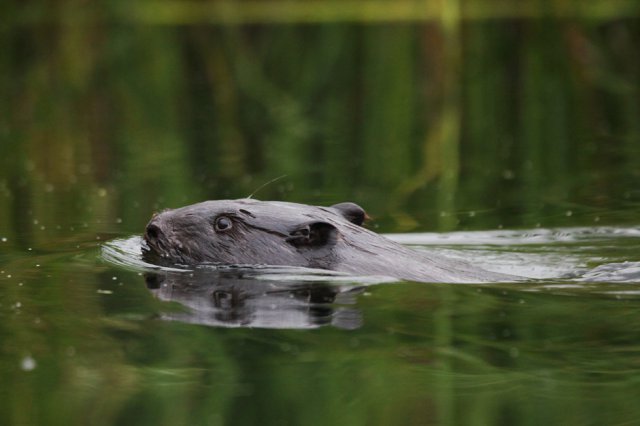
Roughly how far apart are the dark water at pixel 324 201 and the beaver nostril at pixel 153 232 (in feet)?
0.70

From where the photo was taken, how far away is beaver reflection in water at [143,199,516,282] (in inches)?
314

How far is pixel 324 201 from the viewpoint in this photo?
11219 mm

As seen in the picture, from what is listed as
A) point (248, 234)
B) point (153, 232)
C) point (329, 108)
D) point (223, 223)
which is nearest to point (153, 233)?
point (153, 232)

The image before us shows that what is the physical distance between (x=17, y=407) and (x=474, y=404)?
76.0 inches

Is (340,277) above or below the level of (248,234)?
below

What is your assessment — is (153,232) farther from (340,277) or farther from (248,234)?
(340,277)

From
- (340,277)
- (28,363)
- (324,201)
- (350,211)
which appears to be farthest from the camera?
(324,201)

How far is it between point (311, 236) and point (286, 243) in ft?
0.60

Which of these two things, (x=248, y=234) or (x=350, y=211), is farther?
(x=350, y=211)

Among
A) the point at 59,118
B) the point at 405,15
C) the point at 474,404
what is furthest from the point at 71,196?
the point at 405,15

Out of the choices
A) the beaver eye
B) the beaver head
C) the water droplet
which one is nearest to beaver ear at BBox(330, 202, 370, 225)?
the beaver head

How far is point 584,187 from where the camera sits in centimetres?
1188

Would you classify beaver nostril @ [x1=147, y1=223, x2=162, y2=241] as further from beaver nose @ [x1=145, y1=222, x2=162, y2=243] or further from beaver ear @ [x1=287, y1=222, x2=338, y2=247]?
beaver ear @ [x1=287, y1=222, x2=338, y2=247]

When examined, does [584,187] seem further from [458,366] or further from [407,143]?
[458,366]
